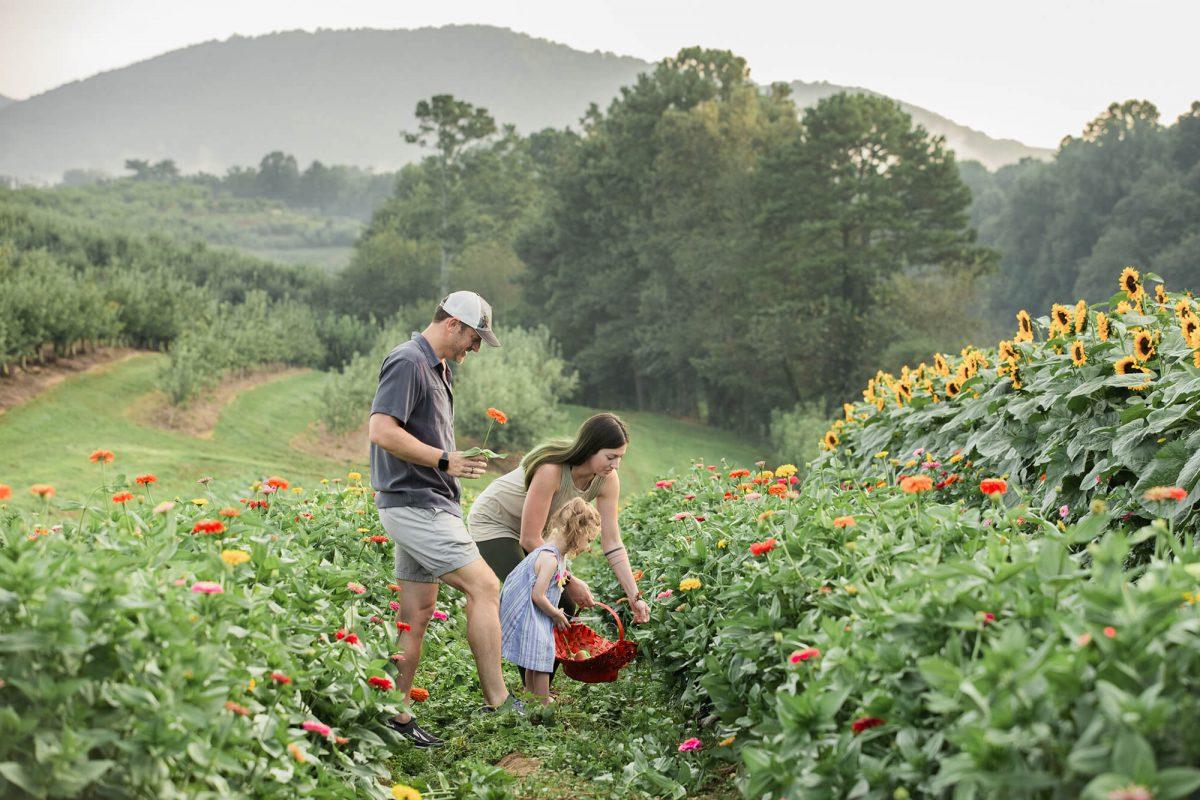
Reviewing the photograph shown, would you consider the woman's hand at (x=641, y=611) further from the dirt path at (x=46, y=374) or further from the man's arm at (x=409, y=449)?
the dirt path at (x=46, y=374)

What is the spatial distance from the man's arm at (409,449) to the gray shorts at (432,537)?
0.23 m

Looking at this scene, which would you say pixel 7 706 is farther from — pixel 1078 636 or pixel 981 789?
pixel 1078 636

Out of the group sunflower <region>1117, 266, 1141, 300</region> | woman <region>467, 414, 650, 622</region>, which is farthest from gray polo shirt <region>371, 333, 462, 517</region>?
sunflower <region>1117, 266, 1141, 300</region>

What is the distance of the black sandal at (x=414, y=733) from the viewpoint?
153 inches

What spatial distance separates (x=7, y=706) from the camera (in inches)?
87.9

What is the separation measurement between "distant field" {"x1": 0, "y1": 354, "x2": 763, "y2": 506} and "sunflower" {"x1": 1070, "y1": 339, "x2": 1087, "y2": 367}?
5.67 meters

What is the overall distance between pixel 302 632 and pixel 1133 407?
3.33m

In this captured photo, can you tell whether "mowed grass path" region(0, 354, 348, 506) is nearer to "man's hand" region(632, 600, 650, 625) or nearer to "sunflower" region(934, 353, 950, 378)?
"sunflower" region(934, 353, 950, 378)

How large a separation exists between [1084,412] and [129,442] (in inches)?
540

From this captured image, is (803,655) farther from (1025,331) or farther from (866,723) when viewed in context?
(1025,331)

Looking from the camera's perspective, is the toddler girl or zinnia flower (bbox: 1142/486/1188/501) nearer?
zinnia flower (bbox: 1142/486/1188/501)

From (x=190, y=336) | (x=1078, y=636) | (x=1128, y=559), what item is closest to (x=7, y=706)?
(x=1078, y=636)

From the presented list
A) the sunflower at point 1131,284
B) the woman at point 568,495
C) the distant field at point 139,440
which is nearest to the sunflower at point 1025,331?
the sunflower at point 1131,284

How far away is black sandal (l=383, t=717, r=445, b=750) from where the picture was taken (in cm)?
390
